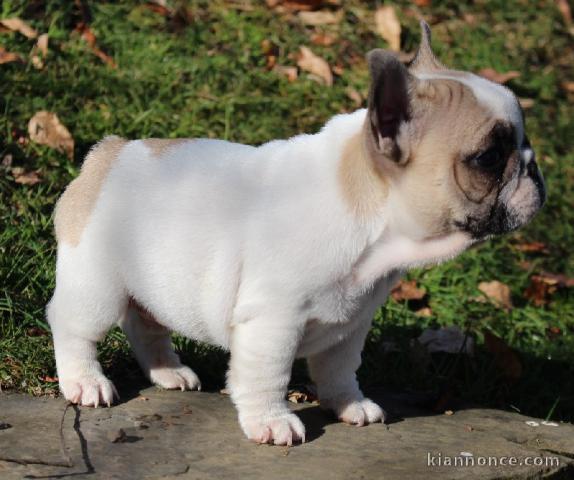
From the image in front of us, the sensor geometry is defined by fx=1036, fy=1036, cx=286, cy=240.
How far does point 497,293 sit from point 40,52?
2.90 metres

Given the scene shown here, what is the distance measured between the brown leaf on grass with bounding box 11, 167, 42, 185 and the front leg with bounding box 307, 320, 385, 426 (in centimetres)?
197

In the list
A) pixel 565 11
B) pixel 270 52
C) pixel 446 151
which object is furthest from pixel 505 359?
pixel 565 11

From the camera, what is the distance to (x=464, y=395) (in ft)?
14.7

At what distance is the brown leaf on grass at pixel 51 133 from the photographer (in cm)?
529

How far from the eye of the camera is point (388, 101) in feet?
10.3

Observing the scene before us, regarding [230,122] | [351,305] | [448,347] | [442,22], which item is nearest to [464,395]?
[448,347]

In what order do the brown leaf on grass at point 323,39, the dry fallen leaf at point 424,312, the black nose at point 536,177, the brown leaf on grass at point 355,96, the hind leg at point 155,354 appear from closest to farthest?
the black nose at point 536,177 → the hind leg at point 155,354 → the dry fallen leaf at point 424,312 → the brown leaf on grass at point 355,96 → the brown leaf on grass at point 323,39

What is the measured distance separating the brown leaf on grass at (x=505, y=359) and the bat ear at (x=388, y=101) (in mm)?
1811

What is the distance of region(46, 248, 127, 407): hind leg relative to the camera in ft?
11.5

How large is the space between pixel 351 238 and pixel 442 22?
4914 millimetres

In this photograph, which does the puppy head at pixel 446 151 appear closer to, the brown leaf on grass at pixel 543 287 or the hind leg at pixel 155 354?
the hind leg at pixel 155 354

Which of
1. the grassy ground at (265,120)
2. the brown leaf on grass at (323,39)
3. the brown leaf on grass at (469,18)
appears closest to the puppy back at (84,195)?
the grassy ground at (265,120)

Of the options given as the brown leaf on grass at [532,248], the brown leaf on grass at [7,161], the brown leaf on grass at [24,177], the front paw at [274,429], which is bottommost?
the brown leaf on grass at [532,248]

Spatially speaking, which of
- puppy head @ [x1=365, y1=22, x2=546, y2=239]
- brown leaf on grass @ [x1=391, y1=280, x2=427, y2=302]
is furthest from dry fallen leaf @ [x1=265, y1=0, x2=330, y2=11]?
puppy head @ [x1=365, y1=22, x2=546, y2=239]
